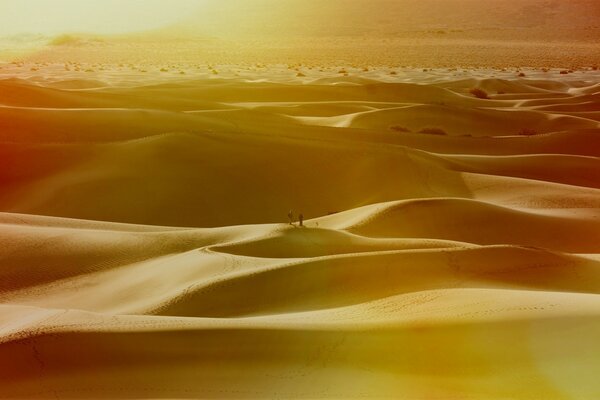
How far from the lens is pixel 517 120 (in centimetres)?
1825

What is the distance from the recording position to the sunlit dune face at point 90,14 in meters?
88.2

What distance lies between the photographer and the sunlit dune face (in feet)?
289

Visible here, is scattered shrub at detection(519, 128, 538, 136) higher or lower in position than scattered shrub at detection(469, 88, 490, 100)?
lower

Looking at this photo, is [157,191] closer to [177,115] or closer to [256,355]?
[177,115]

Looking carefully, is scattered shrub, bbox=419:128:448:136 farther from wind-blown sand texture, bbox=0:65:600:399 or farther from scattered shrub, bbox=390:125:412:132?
wind-blown sand texture, bbox=0:65:600:399

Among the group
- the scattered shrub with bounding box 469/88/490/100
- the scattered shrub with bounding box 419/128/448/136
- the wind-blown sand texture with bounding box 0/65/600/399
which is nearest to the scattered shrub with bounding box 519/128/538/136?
the wind-blown sand texture with bounding box 0/65/600/399

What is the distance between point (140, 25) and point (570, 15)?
51.2 meters

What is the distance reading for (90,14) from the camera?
98938 millimetres

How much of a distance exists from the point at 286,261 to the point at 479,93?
64.3ft

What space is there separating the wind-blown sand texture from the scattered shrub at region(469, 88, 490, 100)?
8879 millimetres

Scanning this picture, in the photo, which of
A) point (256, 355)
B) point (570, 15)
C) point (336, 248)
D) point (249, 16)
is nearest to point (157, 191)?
point (336, 248)

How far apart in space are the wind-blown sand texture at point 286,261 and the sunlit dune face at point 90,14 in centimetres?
7518

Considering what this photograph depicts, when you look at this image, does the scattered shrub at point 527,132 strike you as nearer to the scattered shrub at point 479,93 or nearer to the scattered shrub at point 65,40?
the scattered shrub at point 479,93

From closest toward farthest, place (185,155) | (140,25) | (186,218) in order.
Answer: (186,218), (185,155), (140,25)
